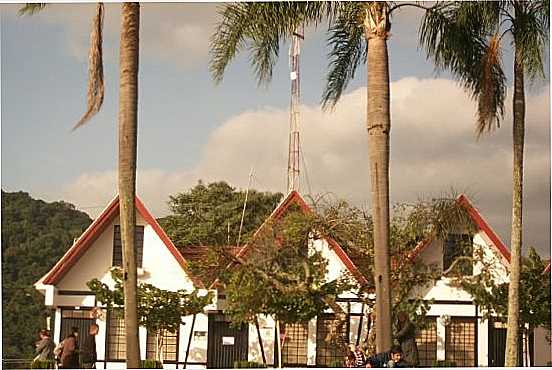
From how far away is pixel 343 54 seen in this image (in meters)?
14.2

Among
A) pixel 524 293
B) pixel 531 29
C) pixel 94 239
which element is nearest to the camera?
pixel 531 29

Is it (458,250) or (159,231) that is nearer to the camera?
(159,231)

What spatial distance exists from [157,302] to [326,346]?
3114 mm

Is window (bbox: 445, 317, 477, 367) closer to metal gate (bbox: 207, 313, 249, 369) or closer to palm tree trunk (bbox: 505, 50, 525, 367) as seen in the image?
metal gate (bbox: 207, 313, 249, 369)

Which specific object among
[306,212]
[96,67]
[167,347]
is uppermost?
[96,67]

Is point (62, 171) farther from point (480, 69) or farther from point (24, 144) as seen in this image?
point (480, 69)

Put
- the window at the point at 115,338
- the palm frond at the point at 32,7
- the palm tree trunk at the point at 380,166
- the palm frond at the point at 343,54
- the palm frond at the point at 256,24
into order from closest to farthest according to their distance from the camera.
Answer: the palm tree trunk at the point at 380,166, the palm frond at the point at 256,24, the palm frond at the point at 32,7, the palm frond at the point at 343,54, the window at the point at 115,338

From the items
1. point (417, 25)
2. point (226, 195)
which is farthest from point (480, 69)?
point (226, 195)

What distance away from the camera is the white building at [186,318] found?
17.4m

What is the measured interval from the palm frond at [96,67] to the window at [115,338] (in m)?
5.95

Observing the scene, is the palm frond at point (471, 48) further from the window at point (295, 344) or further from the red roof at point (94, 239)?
the red roof at point (94, 239)

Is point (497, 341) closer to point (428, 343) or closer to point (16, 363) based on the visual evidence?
point (428, 343)

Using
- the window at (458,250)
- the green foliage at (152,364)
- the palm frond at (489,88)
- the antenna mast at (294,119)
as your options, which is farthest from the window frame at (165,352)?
the palm frond at (489,88)

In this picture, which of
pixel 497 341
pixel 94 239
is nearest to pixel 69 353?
pixel 94 239
